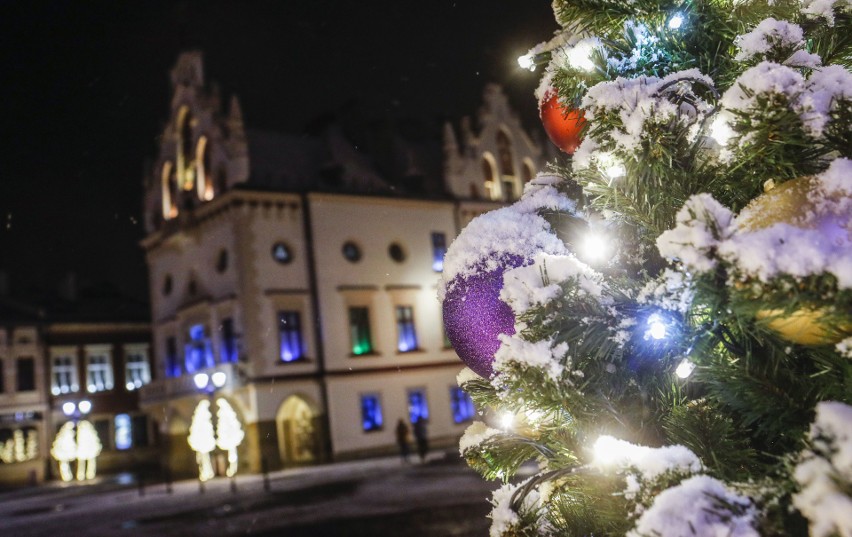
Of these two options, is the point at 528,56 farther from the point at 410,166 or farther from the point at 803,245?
the point at 410,166

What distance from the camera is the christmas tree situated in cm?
123

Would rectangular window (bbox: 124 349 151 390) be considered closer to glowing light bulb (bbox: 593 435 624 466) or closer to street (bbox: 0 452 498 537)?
street (bbox: 0 452 498 537)

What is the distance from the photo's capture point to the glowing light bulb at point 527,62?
2.27 metres

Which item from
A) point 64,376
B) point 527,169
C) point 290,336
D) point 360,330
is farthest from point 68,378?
point 527,169

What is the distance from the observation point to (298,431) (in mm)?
24375

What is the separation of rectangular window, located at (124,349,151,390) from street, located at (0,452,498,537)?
13489 millimetres

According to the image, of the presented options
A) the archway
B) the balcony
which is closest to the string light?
the balcony

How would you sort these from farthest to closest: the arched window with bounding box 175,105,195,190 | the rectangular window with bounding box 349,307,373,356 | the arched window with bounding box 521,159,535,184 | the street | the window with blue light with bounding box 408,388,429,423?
1. the arched window with bounding box 521,159,535,184
2. the arched window with bounding box 175,105,195,190
3. the window with blue light with bounding box 408,388,429,423
4. the rectangular window with bounding box 349,307,373,356
5. the street

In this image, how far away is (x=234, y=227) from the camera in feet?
77.2

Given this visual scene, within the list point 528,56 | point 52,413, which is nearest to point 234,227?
point 52,413

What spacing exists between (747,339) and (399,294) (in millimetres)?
24787

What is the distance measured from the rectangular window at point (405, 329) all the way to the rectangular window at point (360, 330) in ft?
4.25

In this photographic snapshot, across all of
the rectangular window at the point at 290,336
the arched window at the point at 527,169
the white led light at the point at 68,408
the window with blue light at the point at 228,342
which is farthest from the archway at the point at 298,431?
the arched window at the point at 527,169

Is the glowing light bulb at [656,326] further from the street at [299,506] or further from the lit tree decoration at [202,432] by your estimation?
the lit tree decoration at [202,432]
